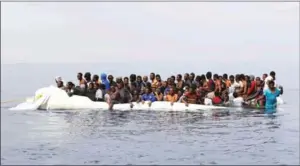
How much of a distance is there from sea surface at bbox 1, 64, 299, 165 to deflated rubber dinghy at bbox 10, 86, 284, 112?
4.56 feet

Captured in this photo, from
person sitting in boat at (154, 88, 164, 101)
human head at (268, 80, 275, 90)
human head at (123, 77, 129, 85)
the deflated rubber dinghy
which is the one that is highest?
human head at (123, 77, 129, 85)

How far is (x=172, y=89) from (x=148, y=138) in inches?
287

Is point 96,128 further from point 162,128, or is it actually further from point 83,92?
point 83,92

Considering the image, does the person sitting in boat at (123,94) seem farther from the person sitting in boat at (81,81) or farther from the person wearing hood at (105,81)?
the person sitting in boat at (81,81)

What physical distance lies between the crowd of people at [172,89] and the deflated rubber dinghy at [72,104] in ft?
0.90

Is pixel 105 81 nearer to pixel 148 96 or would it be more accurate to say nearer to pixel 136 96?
pixel 136 96

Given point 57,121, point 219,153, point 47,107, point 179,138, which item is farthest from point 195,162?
point 47,107

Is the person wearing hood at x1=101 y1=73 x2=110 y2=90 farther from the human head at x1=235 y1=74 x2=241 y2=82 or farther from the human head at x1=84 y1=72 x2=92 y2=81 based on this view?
the human head at x1=235 y1=74 x2=241 y2=82

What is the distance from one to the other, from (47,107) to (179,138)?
8.36 meters

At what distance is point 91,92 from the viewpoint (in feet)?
70.1

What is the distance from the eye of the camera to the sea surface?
35.7 ft

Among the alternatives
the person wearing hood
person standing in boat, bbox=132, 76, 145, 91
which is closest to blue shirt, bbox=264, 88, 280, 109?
person standing in boat, bbox=132, 76, 145, 91

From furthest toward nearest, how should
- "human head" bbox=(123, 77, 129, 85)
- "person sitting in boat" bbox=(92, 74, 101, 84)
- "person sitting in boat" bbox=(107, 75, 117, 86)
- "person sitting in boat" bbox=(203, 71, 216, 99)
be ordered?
"person sitting in boat" bbox=(107, 75, 117, 86), "person sitting in boat" bbox=(92, 74, 101, 84), "person sitting in boat" bbox=(203, 71, 216, 99), "human head" bbox=(123, 77, 129, 85)

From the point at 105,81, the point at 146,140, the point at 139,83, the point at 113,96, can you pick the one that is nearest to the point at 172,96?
the point at 139,83
